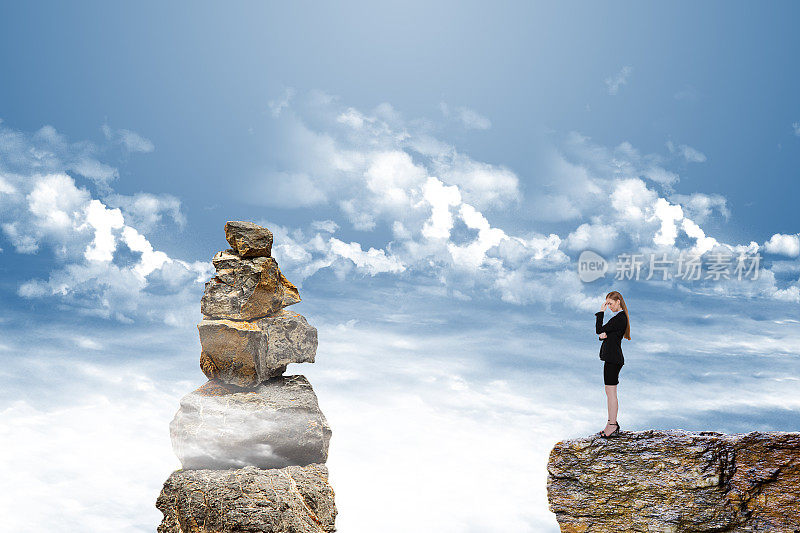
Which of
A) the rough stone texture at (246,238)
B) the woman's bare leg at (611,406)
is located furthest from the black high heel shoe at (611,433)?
the rough stone texture at (246,238)

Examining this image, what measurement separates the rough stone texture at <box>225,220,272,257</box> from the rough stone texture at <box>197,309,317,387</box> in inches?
51.9

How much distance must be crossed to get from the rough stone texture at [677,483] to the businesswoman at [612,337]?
1.06 m

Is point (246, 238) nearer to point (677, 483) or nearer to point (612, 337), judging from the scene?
point (612, 337)

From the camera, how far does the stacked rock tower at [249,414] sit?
12.3 m

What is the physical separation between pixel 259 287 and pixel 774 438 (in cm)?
922

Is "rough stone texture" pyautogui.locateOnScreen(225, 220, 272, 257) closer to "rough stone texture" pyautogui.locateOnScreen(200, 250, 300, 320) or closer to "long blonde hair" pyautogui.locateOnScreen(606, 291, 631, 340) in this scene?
"rough stone texture" pyautogui.locateOnScreen(200, 250, 300, 320)

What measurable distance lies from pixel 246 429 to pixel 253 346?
4.99 ft

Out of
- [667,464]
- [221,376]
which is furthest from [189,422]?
[667,464]

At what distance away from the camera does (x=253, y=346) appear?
524 inches

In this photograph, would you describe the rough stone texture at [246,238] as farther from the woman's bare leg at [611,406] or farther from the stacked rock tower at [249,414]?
the woman's bare leg at [611,406]

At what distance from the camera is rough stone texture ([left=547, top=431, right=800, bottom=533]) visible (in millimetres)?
11172

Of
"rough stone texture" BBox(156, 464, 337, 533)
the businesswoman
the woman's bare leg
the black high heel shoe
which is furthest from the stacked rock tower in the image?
the businesswoman

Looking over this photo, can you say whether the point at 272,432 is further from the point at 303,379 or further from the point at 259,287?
the point at 259,287

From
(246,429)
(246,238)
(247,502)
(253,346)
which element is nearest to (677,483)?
(247,502)
